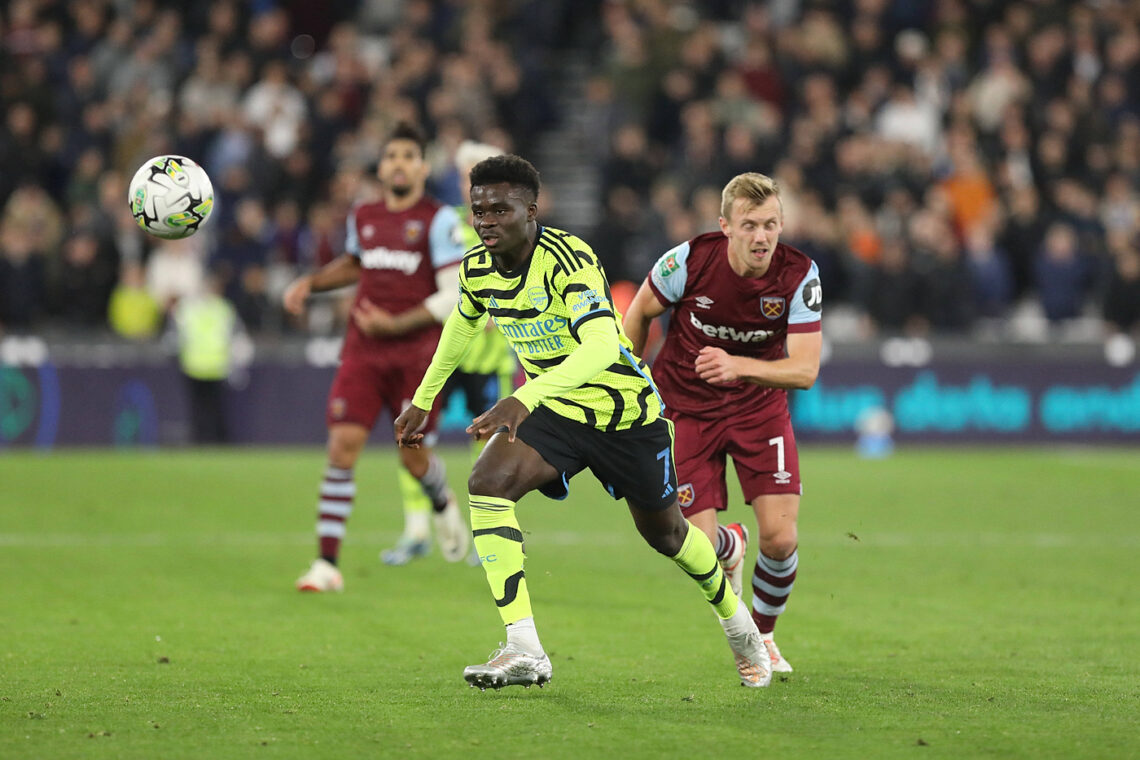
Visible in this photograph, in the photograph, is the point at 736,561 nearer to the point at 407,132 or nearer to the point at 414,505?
the point at 407,132

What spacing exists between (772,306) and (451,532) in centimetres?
425

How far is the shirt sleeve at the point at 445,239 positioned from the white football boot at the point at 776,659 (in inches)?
145

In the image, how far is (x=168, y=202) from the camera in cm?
846

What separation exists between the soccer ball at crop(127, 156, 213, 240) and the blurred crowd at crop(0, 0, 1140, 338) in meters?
10.9

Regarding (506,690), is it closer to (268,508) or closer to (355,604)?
(355,604)

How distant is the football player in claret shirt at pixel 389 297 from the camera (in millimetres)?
10125

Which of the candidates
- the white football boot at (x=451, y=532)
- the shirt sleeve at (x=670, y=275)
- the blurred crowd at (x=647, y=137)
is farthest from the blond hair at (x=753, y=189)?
the blurred crowd at (x=647, y=137)

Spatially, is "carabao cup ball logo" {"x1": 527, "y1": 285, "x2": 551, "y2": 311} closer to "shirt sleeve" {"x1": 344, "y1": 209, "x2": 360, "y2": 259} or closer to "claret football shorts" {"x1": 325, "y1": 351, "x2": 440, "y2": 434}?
"claret football shorts" {"x1": 325, "y1": 351, "x2": 440, "y2": 434}

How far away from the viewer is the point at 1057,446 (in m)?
19.6

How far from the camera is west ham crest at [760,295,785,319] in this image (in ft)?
24.2

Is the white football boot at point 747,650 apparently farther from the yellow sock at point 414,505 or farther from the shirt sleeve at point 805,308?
the yellow sock at point 414,505

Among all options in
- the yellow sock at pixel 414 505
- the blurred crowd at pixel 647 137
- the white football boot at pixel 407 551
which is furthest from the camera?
the blurred crowd at pixel 647 137

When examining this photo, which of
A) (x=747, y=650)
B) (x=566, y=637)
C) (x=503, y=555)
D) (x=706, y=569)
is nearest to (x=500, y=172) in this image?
(x=503, y=555)

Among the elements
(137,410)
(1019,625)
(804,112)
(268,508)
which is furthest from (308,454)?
(1019,625)
